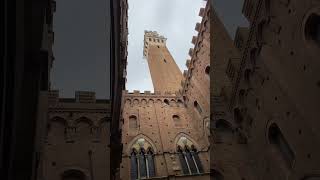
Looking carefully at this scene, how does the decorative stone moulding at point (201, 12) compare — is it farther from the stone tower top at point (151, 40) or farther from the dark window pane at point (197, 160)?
the stone tower top at point (151, 40)

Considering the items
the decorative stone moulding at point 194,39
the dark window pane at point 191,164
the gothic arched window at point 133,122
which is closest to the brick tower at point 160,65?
the decorative stone moulding at point 194,39

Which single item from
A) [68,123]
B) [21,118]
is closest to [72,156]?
[68,123]

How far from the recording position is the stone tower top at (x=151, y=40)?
48750 mm

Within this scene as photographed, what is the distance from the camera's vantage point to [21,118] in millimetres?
5430

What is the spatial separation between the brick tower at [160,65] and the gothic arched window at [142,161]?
38.1 ft

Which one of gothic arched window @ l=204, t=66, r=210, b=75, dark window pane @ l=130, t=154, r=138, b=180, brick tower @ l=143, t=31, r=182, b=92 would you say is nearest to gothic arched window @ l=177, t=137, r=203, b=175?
dark window pane @ l=130, t=154, r=138, b=180

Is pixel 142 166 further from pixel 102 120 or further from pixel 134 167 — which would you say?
pixel 102 120

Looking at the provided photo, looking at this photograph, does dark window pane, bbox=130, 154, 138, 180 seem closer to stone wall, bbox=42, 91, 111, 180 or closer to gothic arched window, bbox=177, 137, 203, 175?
gothic arched window, bbox=177, 137, 203, 175

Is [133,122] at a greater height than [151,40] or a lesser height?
lesser

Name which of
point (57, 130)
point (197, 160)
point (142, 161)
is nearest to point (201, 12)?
point (197, 160)

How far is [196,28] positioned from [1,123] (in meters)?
21.8

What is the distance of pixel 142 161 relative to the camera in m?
20.7

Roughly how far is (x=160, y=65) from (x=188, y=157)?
19065mm

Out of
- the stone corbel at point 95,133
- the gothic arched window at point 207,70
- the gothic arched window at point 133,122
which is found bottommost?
the stone corbel at point 95,133
